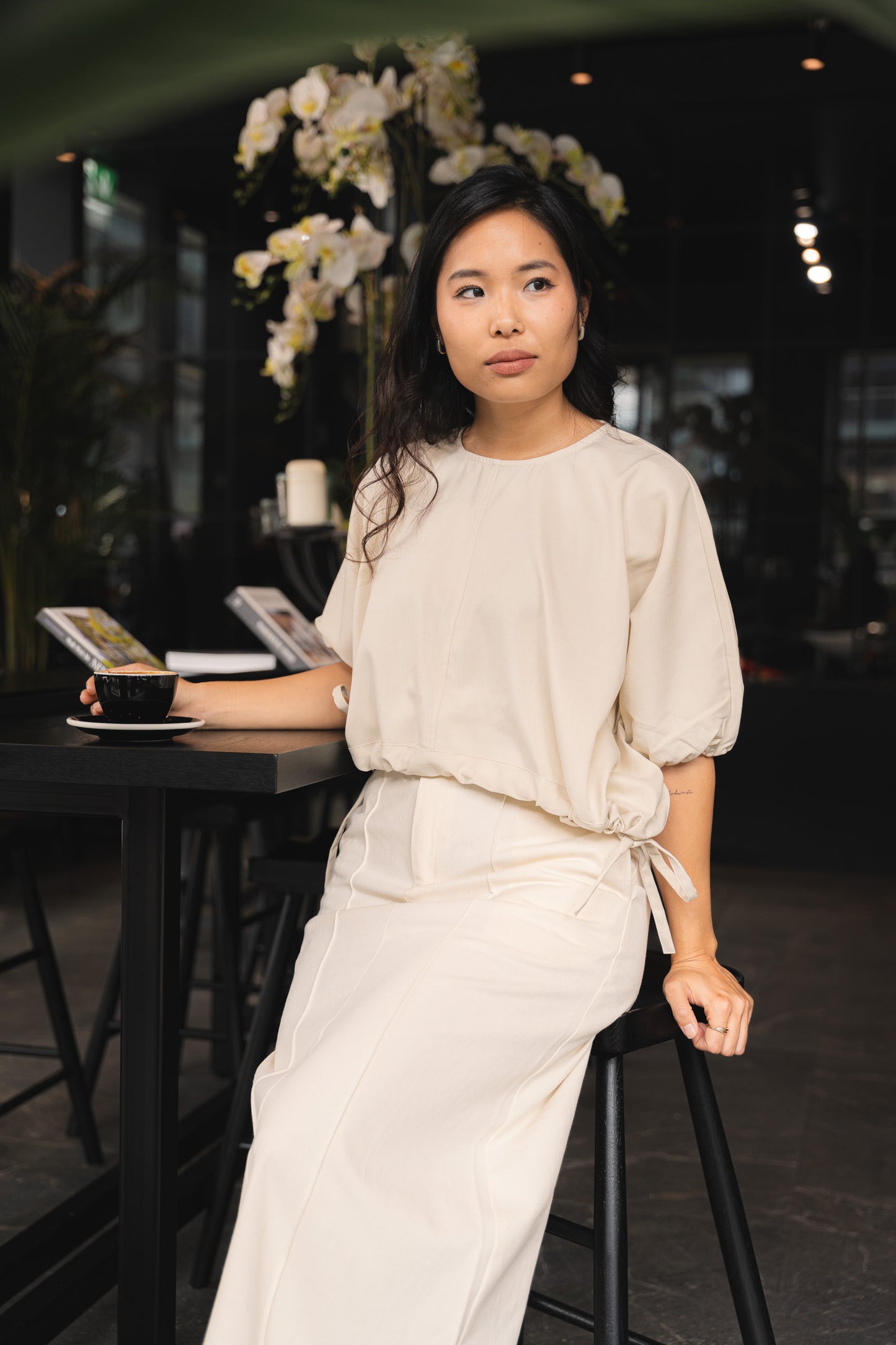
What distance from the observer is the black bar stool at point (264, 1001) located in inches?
70.4

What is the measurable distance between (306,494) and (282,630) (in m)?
0.36

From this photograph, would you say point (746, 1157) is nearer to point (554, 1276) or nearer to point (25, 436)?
point (554, 1276)

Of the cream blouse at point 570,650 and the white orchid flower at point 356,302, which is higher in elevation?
the white orchid flower at point 356,302

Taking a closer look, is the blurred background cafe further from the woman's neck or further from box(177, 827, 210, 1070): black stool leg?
the woman's neck

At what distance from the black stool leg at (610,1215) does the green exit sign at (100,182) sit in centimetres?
827

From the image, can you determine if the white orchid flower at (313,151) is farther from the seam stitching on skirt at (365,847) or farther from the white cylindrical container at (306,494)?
the seam stitching on skirt at (365,847)

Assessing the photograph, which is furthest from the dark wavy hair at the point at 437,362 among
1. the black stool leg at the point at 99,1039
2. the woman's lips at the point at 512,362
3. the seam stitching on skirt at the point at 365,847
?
the black stool leg at the point at 99,1039

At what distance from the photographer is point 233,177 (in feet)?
28.2

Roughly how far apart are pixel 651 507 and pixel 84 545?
4382 mm

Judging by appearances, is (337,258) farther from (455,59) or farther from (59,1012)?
(59,1012)

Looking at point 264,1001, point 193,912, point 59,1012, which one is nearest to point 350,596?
point 264,1001

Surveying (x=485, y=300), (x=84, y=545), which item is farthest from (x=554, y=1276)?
(x=84, y=545)

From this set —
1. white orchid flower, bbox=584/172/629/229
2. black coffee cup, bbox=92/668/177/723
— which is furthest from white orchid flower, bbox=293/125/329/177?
black coffee cup, bbox=92/668/177/723

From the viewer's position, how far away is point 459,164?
2.29 m
